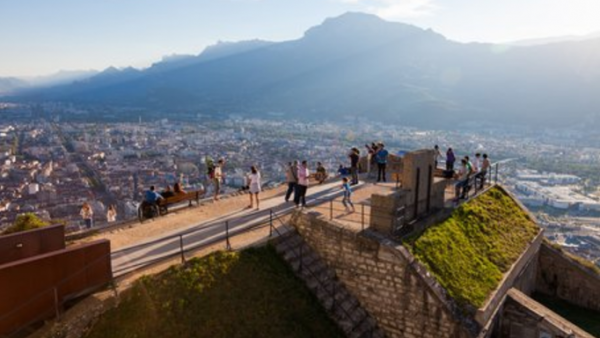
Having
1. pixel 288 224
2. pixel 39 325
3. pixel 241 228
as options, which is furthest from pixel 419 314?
pixel 39 325

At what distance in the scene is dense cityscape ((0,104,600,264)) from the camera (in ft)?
116

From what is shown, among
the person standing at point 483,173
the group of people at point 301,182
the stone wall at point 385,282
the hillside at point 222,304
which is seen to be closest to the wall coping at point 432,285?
the stone wall at point 385,282

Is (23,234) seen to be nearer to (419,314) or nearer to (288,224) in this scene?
(288,224)

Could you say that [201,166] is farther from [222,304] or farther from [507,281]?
[222,304]

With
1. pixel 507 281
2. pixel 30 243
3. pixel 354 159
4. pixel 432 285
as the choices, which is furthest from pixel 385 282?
pixel 354 159

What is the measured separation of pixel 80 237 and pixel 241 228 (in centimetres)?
483

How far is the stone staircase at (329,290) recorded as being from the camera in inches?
428

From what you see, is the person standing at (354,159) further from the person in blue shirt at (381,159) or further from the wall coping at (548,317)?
the wall coping at (548,317)

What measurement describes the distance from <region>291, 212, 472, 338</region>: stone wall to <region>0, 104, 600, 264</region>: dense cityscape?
34.0 feet

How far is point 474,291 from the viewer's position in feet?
36.9

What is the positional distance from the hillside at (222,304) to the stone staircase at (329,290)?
0.92 ft

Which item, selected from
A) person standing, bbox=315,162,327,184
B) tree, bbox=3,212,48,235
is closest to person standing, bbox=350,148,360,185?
person standing, bbox=315,162,327,184

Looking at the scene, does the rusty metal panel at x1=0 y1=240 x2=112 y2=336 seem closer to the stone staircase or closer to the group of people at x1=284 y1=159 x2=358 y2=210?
the stone staircase

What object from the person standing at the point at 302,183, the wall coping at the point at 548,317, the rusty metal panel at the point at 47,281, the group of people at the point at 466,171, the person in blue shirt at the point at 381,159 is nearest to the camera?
the rusty metal panel at the point at 47,281
